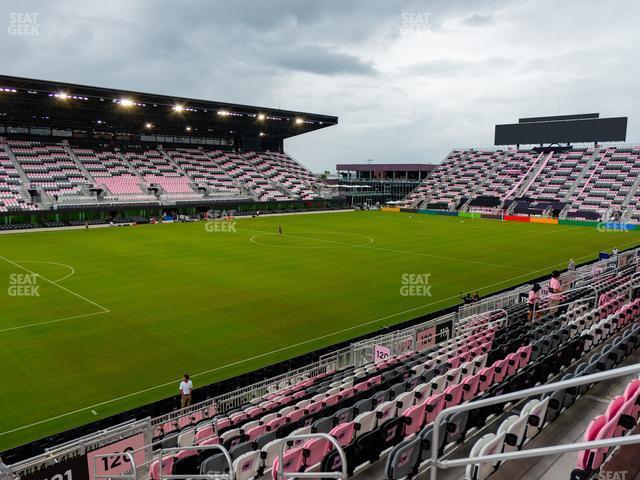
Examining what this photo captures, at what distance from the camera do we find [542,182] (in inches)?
3150

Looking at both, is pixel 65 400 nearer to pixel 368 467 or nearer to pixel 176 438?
pixel 176 438

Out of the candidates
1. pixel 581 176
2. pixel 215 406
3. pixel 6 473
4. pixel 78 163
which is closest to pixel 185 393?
pixel 215 406

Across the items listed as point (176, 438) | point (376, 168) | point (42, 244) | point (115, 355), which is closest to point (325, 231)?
point (42, 244)

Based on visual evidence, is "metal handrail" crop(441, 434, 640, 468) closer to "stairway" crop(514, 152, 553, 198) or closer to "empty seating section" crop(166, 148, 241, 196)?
"empty seating section" crop(166, 148, 241, 196)

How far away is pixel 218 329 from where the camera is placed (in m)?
19.7

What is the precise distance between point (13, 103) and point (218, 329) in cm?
5484

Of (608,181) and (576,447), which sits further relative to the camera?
(608,181)

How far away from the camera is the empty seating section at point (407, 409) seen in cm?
646
